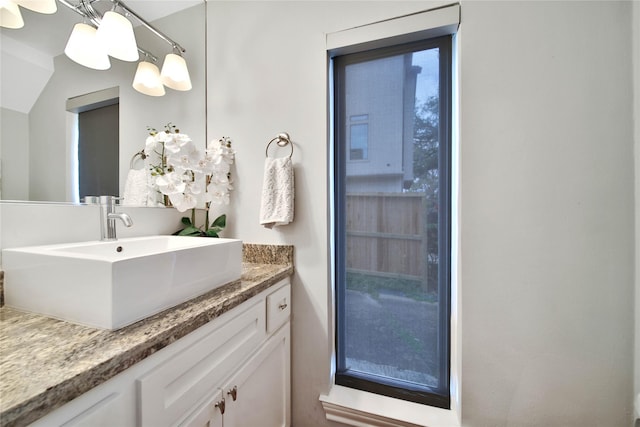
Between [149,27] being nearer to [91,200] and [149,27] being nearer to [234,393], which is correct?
[91,200]

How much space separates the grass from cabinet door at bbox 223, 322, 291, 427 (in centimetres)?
38

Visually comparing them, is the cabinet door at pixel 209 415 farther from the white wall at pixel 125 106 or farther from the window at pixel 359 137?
the window at pixel 359 137

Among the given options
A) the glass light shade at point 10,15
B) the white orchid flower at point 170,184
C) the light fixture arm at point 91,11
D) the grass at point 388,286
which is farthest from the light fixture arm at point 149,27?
the grass at point 388,286

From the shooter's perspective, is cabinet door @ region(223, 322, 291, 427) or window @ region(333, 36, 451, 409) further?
window @ region(333, 36, 451, 409)

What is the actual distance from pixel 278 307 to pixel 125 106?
106 centimetres

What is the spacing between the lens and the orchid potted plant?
1070 millimetres

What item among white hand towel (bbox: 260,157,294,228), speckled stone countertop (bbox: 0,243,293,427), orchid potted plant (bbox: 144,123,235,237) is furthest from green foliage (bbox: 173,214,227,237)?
speckled stone countertop (bbox: 0,243,293,427)

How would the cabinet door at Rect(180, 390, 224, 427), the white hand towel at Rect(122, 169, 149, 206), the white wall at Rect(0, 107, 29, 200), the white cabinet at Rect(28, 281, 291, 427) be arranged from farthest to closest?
1. the white hand towel at Rect(122, 169, 149, 206)
2. the white wall at Rect(0, 107, 29, 200)
3. the cabinet door at Rect(180, 390, 224, 427)
4. the white cabinet at Rect(28, 281, 291, 427)

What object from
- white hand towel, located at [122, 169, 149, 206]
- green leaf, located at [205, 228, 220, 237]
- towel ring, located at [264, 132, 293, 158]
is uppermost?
towel ring, located at [264, 132, 293, 158]

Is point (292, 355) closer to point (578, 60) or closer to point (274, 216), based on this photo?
point (274, 216)

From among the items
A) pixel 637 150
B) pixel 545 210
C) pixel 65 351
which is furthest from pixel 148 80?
pixel 637 150

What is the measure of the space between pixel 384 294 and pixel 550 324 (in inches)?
23.5

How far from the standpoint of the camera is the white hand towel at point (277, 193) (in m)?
1.12

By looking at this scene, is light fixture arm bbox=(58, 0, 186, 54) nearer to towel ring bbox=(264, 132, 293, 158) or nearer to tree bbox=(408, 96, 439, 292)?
towel ring bbox=(264, 132, 293, 158)
